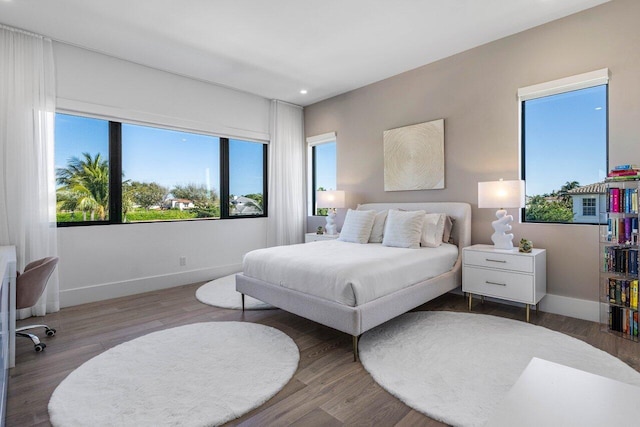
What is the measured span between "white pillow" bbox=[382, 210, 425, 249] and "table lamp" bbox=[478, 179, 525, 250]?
675mm

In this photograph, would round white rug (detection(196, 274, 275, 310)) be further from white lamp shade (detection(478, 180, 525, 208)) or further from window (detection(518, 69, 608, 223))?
window (detection(518, 69, 608, 223))

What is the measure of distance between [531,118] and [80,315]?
5.26m

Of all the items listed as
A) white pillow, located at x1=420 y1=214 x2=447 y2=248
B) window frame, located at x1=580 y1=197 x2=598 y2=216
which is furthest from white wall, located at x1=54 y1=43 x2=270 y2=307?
window frame, located at x1=580 y1=197 x2=598 y2=216

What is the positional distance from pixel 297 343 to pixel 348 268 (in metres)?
0.75

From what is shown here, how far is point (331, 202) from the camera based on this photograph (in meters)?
5.14

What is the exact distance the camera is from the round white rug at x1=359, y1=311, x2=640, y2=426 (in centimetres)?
187

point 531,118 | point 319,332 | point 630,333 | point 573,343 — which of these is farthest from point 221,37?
point 630,333

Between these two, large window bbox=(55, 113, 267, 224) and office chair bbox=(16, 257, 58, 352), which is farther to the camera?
large window bbox=(55, 113, 267, 224)

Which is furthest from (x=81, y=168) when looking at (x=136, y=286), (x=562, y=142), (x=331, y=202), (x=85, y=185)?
(x=562, y=142)

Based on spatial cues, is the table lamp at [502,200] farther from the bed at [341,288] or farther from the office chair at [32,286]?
the office chair at [32,286]

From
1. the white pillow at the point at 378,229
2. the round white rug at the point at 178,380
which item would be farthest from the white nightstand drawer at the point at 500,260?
the round white rug at the point at 178,380

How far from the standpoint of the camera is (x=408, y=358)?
2.37 m

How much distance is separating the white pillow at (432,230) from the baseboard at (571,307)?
120 cm

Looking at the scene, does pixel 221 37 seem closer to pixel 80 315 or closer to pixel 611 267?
pixel 80 315
